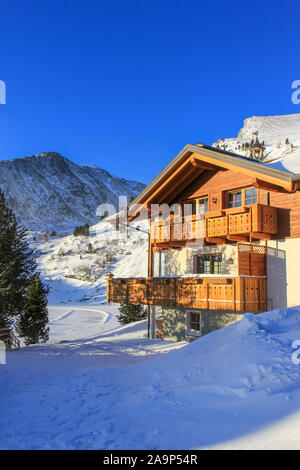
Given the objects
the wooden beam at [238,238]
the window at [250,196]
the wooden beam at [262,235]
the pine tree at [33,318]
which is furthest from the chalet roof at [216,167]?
the pine tree at [33,318]

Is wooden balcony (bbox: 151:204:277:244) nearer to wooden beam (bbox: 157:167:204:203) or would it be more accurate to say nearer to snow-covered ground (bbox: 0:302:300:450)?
wooden beam (bbox: 157:167:204:203)

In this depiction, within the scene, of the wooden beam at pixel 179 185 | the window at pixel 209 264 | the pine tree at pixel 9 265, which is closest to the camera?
the window at pixel 209 264

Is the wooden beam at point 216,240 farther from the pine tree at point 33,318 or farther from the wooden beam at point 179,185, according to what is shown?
the pine tree at point 33,318

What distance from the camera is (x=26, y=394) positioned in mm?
9297

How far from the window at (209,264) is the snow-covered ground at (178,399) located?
293 inches

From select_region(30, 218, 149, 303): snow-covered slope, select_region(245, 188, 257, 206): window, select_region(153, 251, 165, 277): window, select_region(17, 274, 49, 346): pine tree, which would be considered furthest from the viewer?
select_region(30, 218, 149, 303): snow-covered slope

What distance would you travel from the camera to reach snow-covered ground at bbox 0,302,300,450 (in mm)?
6227

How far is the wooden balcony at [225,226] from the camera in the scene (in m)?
16.4

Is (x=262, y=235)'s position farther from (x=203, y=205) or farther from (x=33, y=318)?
(x=33, y=318)

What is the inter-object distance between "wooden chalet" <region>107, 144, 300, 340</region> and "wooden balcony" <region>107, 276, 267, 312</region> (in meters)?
0.04

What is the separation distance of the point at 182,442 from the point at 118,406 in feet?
7.53

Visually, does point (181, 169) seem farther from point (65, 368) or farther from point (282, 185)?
point (65, 368)

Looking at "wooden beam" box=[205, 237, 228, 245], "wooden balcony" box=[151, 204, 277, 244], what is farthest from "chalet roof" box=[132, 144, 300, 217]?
"wooden beam" box=[205, 237, 228, 245]
